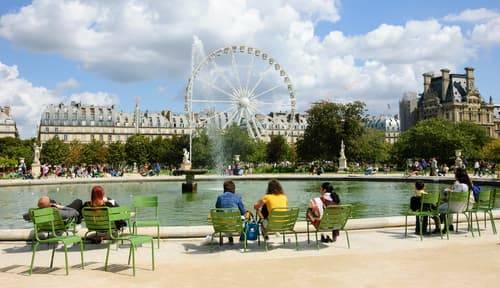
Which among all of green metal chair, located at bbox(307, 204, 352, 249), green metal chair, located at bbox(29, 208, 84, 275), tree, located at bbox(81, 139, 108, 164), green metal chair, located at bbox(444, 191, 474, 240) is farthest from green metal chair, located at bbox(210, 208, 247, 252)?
tree, located at bbox(81, 139, 108, 164)

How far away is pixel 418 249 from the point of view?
944 cm

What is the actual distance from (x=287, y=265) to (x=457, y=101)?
410ft

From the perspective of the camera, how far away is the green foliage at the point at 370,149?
65125mm

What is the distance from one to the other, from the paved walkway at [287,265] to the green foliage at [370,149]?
5521 centimetres

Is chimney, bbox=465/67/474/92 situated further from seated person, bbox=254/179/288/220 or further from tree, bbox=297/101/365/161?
seated person, bbox=254/179/288/220

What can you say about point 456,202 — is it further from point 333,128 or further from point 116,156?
point 116,156

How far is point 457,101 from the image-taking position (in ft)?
406

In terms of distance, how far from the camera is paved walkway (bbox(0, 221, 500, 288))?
23.4 feet

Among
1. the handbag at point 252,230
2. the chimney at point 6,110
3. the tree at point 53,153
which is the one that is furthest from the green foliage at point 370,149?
the chimney at point 6,110

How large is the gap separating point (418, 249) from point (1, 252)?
729 cm

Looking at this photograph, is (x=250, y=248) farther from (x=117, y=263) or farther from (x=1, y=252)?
(x=1, y=252)

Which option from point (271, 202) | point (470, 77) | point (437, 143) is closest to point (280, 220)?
point (271, 202)

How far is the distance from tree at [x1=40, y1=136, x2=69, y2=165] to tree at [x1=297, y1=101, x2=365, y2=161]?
49618 mm

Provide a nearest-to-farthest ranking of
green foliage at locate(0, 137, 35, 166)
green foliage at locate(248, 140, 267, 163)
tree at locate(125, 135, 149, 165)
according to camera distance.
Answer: green foliage at locate(248, 140, 267, 163)
green foliage at locate(0, 137, 35, 166)
tree at locate(125, 135, 149, 165)
